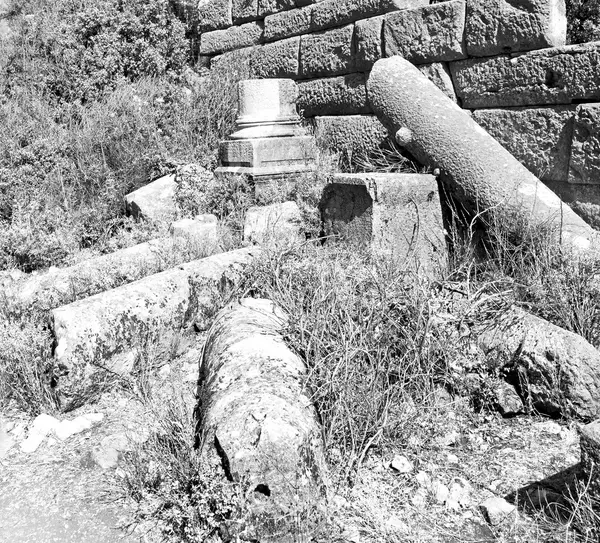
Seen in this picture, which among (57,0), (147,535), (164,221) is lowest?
(147,535)

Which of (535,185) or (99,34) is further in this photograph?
→ (99,34)

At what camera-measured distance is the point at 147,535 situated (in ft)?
8.75

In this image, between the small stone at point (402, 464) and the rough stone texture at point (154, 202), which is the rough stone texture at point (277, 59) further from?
the small stone at point (402, 464)

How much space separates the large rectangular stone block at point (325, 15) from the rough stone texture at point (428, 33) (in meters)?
0.20

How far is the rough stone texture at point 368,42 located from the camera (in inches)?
266

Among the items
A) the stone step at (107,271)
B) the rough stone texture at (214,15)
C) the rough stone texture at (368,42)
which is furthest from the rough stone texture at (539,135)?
the rough stone texture at (214,15)

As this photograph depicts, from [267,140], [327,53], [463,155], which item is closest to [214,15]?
[327,53]

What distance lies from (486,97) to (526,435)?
3578mm

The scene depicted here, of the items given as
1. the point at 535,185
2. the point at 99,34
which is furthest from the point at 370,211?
the point at 99,34

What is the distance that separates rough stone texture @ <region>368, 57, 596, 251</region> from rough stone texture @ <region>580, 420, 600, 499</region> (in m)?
2.04

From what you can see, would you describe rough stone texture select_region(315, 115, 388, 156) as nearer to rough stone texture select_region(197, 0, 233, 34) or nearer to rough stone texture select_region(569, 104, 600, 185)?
rough stone texture select_region(569, 104, 600, 185)

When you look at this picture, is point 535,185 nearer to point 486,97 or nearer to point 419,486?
point 486,97

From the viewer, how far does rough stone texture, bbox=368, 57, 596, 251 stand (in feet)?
14.7

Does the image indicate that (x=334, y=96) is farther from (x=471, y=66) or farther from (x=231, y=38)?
(x=231, y=38)
